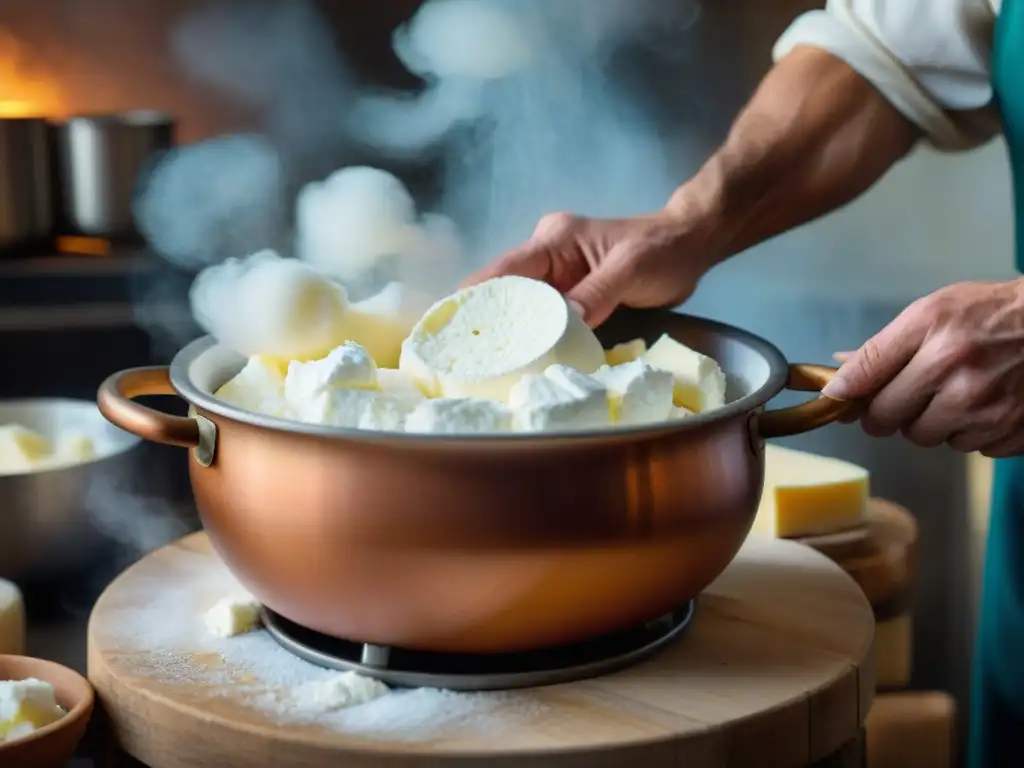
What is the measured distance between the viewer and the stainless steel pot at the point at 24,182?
70.1 inches

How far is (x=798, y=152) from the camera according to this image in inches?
53.9

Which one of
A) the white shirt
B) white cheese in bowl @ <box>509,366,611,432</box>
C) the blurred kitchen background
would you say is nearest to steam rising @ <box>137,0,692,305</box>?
the blurred kitchen background

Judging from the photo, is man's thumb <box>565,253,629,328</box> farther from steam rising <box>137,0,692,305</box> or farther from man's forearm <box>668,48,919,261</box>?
steam rising <box>137,0,692,305</box>

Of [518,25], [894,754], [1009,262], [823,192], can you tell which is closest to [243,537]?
[823,192]

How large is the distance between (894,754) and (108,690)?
106cm

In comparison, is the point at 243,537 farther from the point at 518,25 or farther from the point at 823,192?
the point at 518,25

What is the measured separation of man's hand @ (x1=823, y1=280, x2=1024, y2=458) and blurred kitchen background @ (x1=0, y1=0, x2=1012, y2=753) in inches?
44.0

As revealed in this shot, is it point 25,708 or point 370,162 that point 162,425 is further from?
point 370,162

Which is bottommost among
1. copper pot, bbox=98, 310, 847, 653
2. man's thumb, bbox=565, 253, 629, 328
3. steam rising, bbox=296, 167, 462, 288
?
copper pot, bbox=98, 310, 847, 653

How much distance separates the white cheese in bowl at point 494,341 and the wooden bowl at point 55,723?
32 centimetres

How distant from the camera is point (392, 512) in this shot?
2.56ft

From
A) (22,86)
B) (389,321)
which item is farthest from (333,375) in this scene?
(22,86)

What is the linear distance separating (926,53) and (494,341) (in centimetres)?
64

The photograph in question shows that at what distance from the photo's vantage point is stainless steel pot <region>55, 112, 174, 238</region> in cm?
185
